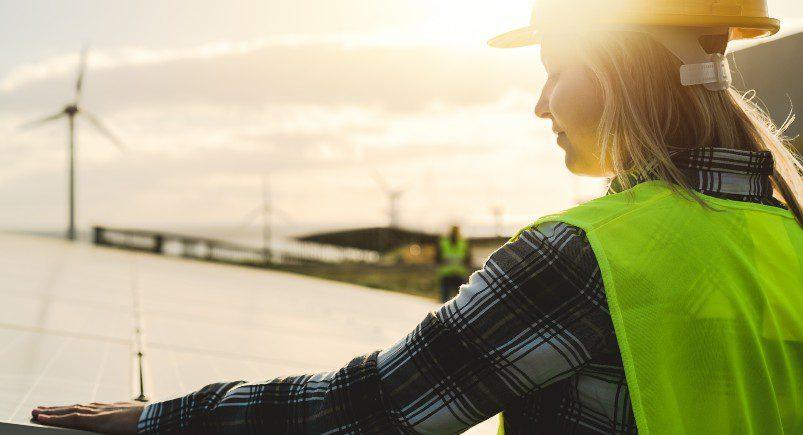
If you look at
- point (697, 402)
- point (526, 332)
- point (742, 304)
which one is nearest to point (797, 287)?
point (742, 304)

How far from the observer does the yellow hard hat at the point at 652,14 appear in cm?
136

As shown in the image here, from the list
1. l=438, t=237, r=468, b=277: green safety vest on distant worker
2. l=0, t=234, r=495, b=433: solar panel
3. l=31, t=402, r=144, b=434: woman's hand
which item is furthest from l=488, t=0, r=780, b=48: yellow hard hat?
l=438, t=237, r=468, b=277: green safety vest on distant worker

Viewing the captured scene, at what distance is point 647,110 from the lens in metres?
1.35

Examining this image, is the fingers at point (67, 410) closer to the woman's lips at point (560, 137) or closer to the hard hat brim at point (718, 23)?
the woman's lips at point (560, 137)

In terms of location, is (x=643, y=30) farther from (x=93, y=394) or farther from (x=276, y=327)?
(x=276, y=327)

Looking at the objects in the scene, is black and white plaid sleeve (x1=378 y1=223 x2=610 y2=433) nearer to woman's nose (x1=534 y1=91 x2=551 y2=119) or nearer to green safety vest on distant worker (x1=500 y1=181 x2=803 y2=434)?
green safety vest on distant worker (x1=500 y1=181 x2=803 y2=434)

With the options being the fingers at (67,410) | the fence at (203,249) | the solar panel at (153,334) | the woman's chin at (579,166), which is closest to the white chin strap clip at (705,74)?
the woman's chin at (579,166)

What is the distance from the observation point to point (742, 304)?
117cm

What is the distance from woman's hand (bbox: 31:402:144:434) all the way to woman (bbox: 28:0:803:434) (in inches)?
5.3

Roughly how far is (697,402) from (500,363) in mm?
313

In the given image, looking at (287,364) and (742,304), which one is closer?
(742,304)

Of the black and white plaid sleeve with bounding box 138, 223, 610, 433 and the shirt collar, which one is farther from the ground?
the shirt collar

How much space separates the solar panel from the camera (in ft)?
7.71

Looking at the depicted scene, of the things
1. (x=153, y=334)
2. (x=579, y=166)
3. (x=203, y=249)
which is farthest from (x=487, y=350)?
(x=203, y=249)
